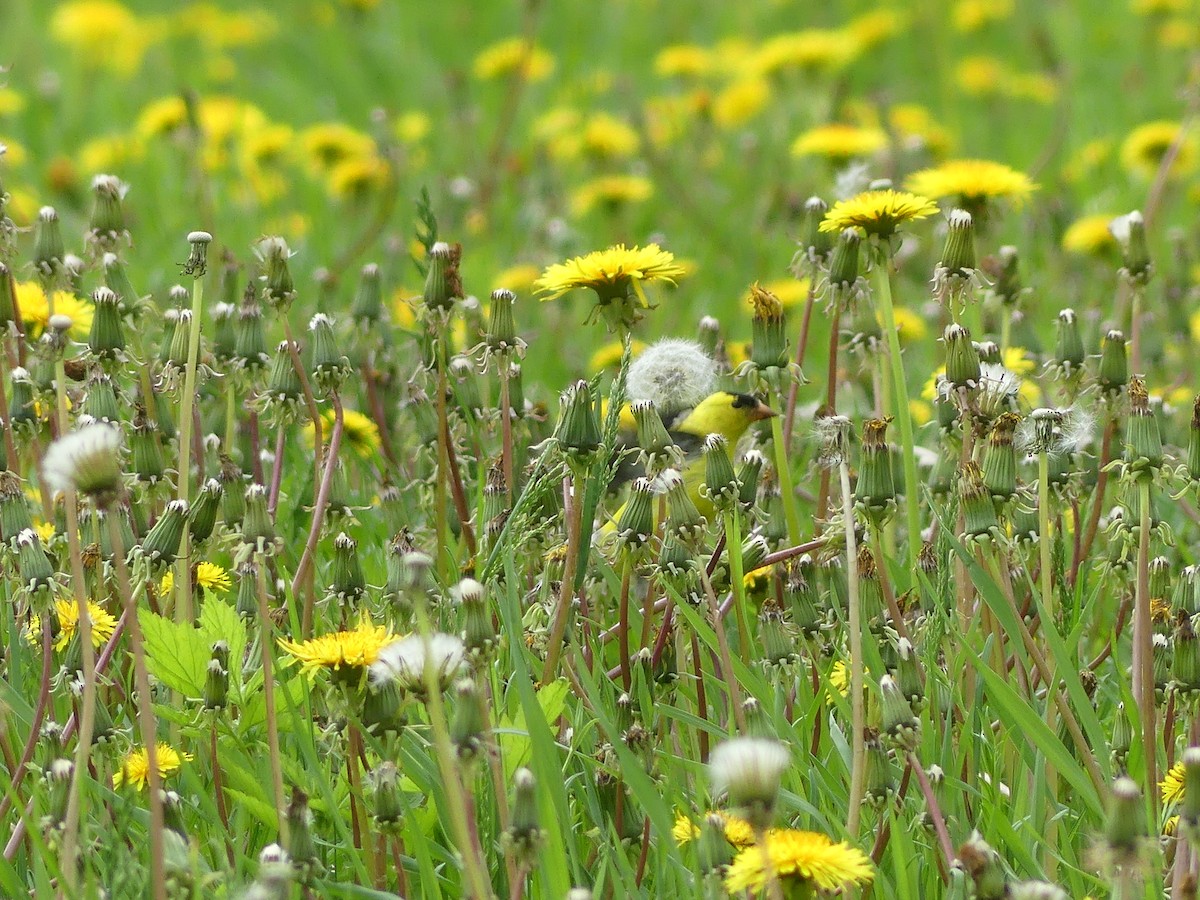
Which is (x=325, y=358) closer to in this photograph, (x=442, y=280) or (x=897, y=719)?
(x=442, y=280)

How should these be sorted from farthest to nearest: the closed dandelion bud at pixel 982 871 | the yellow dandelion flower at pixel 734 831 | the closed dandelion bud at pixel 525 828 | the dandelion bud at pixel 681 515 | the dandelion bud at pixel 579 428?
1. the dandelion bud at pixel 579 428
2. the dandelion bud at pixel 681 515
3. the yellow dandelion flower at pixel 734 831
4. the closed dandelion bud at pixel 525 828
5. the closed dandelion bud at pixel 982 871

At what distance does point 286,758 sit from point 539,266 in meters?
3.52

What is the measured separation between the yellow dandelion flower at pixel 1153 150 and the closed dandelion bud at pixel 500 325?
11.3ft

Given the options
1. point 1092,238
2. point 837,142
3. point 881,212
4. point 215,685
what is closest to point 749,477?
point 881,212

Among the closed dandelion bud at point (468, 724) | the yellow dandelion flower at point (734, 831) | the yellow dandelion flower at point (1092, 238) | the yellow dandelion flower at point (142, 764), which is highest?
the yellow dandelion flower at point (1092, 238)

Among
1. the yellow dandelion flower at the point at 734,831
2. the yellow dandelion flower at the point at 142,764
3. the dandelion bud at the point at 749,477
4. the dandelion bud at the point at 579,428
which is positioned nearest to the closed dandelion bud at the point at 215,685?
the yellow dandelion flower at the point at 142,764

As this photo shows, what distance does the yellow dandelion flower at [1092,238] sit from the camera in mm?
4805

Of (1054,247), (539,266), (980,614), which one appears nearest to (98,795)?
(980,614)

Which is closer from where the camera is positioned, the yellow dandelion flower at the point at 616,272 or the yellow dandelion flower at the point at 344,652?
the yellow dandelion flower at the point at 344,652

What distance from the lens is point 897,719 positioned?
2010mm

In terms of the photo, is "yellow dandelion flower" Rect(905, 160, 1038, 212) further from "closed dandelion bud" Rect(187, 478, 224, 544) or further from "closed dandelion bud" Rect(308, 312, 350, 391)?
"closed dandelion bud" Rect(187, 478, 224, 544)

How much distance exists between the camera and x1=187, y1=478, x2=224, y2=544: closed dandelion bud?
2.32 m

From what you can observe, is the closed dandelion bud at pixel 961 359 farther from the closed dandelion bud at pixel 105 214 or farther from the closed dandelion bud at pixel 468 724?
the closed dandelion bud at pixel 105 214

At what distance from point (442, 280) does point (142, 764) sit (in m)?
0.93
